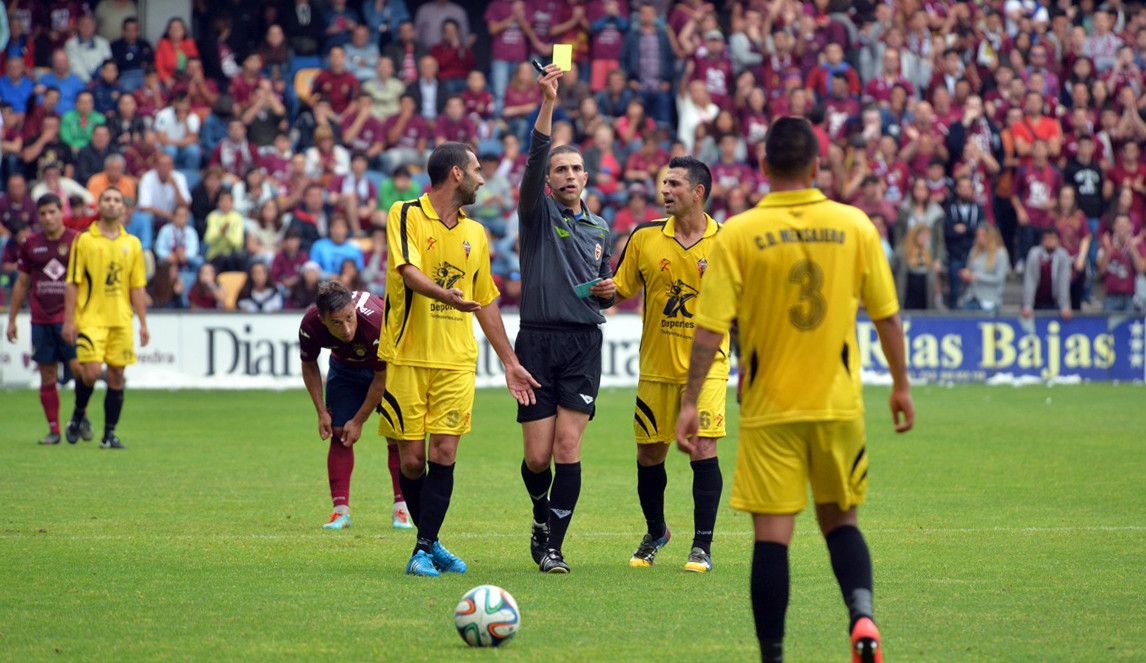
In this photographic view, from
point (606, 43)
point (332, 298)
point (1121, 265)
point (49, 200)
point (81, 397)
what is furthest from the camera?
point (606, 43)

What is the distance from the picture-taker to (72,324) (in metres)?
15.9

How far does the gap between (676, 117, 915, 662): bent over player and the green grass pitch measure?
700 mm

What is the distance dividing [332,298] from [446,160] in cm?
168

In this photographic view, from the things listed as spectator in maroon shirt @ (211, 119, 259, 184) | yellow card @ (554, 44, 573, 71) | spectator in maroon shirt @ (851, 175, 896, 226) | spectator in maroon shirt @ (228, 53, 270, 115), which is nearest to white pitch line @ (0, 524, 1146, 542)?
yellow card @ (554, 44, 573, 71)

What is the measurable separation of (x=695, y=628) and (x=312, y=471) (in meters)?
7.43

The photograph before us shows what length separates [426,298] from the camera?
895 centimetres

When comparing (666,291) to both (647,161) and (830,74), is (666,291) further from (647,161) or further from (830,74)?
(830,74)

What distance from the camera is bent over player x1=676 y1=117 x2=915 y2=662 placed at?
6246 millimetres

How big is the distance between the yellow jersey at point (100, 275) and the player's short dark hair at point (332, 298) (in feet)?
21.2

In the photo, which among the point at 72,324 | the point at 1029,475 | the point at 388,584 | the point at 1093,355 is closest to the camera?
the point at 388,584

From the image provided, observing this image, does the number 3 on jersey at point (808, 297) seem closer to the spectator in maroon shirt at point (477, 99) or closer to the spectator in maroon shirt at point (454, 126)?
the spectator in maroon shirt at point (454, 126)

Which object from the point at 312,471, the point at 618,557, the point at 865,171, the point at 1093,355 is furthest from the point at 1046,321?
the point at 618,557

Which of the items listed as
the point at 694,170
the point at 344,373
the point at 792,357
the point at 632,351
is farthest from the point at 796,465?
the point at 632,351

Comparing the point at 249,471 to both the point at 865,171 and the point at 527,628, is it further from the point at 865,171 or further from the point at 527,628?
the point at 865,171
